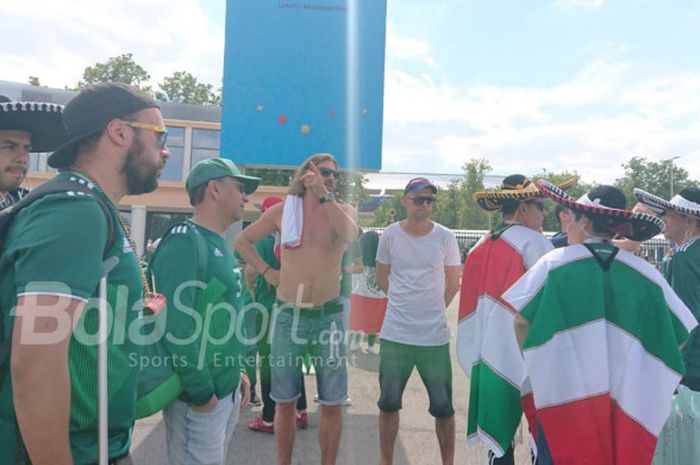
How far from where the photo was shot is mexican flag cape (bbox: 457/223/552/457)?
2971 mm

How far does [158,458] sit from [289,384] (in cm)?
133

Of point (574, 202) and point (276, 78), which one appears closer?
point (574, 202)

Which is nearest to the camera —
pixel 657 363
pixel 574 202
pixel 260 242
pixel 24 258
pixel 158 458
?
pixel 24 258

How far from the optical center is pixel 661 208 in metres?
3.39

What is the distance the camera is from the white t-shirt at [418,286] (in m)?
3.77

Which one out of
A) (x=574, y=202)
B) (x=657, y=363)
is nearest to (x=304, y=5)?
(x=574, y=202)

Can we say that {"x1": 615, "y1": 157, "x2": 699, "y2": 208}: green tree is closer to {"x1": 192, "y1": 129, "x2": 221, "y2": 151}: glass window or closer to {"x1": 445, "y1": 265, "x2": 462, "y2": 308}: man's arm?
{"x1": 192, "y1": 129, "x2": 221, "y2": 151}: glass window

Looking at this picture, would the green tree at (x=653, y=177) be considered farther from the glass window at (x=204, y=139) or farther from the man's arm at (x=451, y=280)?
the man's arm at (x=451, y=280)

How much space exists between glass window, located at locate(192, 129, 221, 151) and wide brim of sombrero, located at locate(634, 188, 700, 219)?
27727 mm

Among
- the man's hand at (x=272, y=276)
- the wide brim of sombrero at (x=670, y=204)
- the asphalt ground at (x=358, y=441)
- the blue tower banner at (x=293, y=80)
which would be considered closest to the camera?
the wide brim of sombrero at (x=670, y=204)

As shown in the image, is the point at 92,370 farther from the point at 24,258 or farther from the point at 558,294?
the point at 558,294

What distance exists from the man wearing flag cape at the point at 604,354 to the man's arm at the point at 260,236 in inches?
81.9

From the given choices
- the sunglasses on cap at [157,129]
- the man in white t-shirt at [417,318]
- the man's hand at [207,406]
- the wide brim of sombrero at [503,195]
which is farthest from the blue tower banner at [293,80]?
the sunglasses on cap at [157,129]

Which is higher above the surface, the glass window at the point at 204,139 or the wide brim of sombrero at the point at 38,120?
the glass window at the point at 204,139
